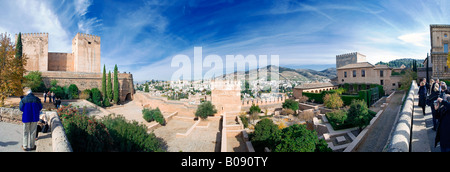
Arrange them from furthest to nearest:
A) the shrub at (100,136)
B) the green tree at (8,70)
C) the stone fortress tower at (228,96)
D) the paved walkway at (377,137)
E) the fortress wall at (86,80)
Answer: the fortress wall at (86,80) < the stone fortress tower at (228,96) < the green tree at (8,70) < the paved walkway at (377,137) < the shrub at (100,136)

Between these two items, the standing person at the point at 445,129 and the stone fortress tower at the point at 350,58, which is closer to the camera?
the standing person at the point at 445,129

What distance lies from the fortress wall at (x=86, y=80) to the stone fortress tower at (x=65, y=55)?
7.78ft

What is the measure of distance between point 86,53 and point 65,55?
3230 mm

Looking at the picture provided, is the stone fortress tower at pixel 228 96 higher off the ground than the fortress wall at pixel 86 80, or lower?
lower

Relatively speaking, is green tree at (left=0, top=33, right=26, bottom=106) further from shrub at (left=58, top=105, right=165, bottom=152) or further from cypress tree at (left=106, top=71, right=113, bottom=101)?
cypress tree at (left=106, top=71, right=113, bottom=101)

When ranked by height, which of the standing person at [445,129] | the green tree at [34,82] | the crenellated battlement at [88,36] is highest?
the crenellated battlement at [88,36]

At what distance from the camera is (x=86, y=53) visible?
2348 cm

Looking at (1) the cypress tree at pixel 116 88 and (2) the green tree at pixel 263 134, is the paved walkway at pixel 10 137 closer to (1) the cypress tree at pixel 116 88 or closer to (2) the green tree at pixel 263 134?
(2) the green tree at pixel 263 134

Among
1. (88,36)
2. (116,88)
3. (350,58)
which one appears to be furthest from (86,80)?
(350,58)

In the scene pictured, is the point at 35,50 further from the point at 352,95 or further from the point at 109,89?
the point at 352,95

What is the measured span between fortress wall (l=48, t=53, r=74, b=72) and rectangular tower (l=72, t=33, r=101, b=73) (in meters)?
0.97

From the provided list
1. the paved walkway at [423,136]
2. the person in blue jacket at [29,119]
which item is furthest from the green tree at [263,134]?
the person in blue jacket at [29,119]

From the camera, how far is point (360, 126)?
7523 mm

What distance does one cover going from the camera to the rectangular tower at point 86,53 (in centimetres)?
2289
